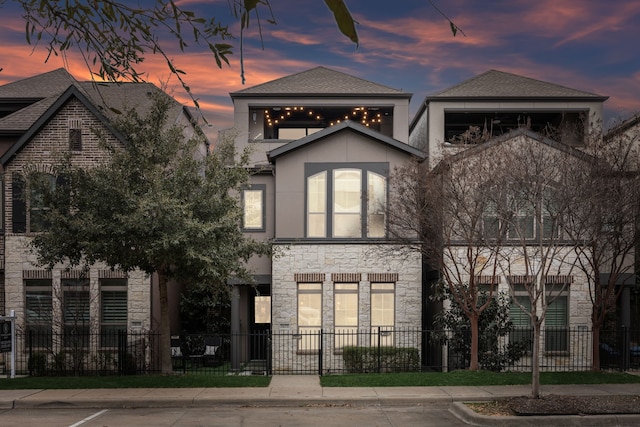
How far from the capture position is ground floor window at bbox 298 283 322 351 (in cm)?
2253

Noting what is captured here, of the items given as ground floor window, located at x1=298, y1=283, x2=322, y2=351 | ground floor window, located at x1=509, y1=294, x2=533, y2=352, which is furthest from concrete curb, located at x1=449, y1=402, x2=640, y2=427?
ground floor window, located at x1=298, y1=283, x2=322, y2=351

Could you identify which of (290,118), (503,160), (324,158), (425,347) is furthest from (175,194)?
(290,118)

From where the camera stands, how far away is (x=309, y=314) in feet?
74.9

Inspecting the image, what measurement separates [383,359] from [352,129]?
7.49m

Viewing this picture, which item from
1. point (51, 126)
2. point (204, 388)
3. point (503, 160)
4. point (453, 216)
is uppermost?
point (51, 126)

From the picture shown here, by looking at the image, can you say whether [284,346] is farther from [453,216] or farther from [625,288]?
[625,288]

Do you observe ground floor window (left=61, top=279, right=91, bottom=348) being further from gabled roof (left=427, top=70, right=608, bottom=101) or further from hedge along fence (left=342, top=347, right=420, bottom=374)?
gabled roof (left=427, top=70, right=608, bottom=101)

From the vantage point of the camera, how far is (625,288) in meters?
22.7

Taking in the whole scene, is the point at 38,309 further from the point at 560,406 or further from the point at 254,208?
the point at 560,406

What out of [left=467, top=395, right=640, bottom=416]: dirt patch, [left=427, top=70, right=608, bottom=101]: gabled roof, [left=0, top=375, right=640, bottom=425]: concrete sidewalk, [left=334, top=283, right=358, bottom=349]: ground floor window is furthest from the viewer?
→ [left=427, top=70, right=608, bottom=101]: gabled roof

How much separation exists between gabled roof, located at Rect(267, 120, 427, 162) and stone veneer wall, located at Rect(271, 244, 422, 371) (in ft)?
10.3

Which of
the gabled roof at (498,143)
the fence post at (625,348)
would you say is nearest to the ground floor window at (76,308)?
the gabled roof at (498,143)

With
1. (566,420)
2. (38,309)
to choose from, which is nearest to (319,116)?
(38,309)

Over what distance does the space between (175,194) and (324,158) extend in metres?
7.18
